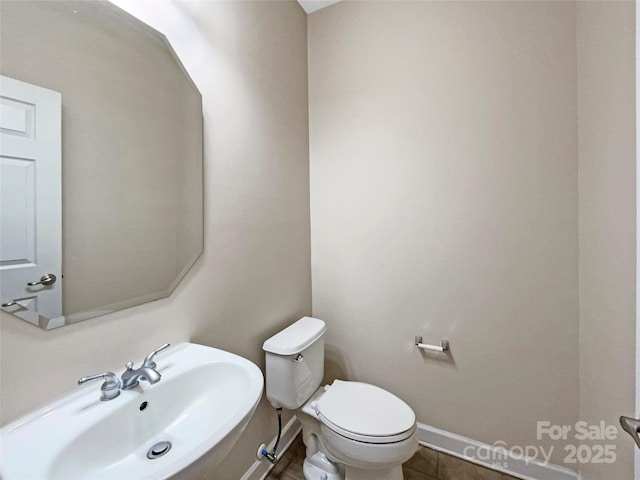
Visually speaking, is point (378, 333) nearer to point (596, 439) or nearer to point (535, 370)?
point (535, 370)

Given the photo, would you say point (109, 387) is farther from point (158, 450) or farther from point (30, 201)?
point (30, 201)

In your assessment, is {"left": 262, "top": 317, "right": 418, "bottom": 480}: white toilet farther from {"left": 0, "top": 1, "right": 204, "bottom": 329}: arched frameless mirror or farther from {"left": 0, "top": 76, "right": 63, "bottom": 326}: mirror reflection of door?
{"left": 0, "top": 76, "right": 63, "bottom": 326}: mirror reflection of door

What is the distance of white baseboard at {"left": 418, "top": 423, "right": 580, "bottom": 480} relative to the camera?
1271mm

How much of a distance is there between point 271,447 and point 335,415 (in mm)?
552

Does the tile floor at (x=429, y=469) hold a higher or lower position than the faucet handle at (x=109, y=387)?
lower

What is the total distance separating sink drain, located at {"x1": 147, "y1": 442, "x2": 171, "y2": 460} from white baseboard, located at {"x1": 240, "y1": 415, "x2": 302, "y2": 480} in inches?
27.3

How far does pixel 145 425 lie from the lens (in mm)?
745

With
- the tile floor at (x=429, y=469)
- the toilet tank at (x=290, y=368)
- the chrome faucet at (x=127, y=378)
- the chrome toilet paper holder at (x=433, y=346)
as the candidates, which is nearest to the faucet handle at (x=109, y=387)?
the chrome faucet at (x=127, y=378)

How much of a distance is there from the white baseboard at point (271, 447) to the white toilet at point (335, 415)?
0.19 metres

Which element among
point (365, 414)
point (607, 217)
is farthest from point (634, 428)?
point (365, 414)

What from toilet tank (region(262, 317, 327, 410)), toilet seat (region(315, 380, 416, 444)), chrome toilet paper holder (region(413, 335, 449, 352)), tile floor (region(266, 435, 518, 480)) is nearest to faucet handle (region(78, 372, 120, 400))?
toilet tank (region(262, 317, 327, 410))

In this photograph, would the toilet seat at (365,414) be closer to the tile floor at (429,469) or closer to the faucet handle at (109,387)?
the tile floor at (429,469)

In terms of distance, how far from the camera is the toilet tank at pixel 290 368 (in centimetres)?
122

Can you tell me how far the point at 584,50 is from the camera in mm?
1068
